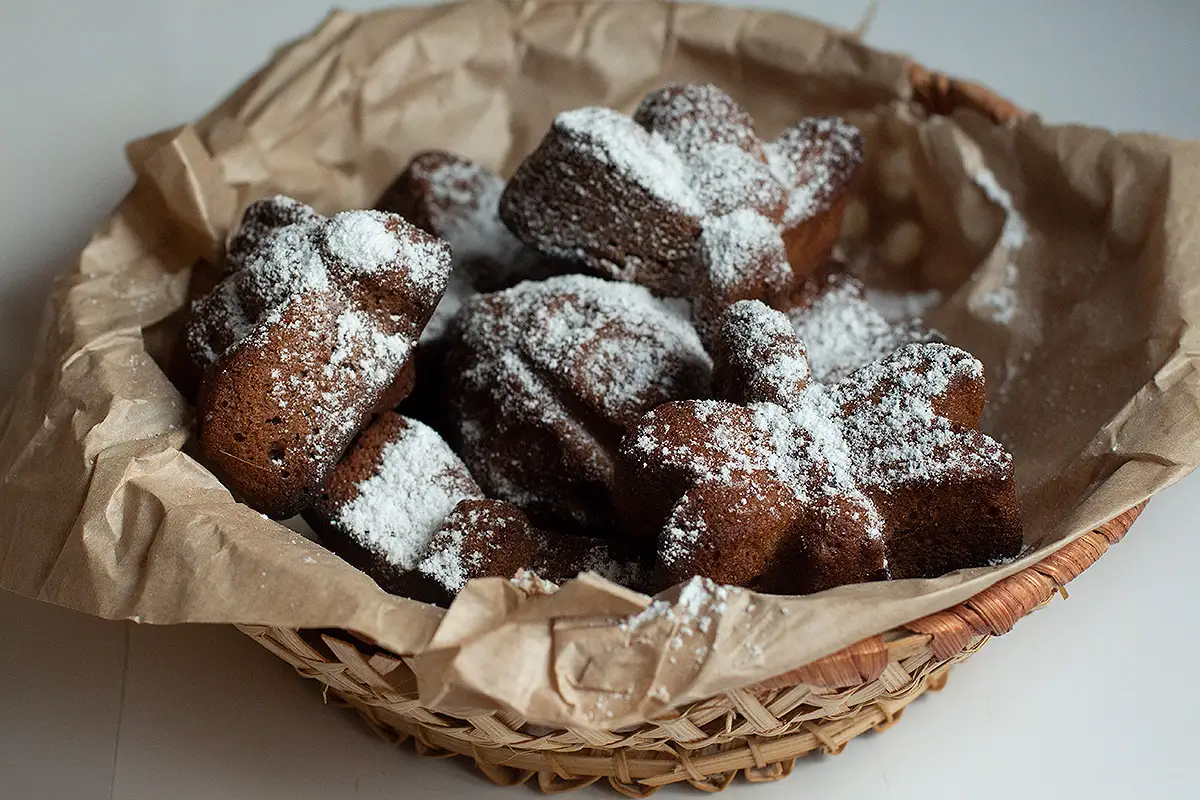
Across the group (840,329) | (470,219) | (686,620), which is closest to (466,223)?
(470,219)

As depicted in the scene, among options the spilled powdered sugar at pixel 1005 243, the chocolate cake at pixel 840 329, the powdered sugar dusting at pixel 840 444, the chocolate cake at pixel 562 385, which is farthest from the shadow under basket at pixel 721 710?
the spilled powdered sugar at pixel 1005 243

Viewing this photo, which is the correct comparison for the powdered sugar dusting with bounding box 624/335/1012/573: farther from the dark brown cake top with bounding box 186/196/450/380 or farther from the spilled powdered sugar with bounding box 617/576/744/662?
the dark brown cake top with bounding box 186/196/450/380

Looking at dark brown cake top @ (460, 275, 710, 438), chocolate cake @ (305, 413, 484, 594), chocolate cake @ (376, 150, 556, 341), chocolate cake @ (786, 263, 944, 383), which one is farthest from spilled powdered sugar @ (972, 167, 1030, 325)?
chocolate cake @ (305, 413, 484, 594)

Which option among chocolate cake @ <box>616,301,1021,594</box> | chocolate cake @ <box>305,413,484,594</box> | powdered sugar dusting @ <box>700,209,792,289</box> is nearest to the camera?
chocolate cake @ <box>616,301,1021,594</box>

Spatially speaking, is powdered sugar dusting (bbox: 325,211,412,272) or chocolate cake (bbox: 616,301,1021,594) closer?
chocolate cake (bbox: 616,301,1021,594)

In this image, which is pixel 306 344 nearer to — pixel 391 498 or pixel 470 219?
pixel 391 498
